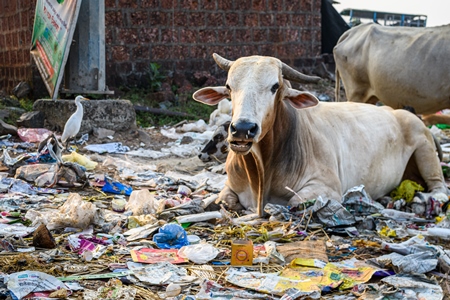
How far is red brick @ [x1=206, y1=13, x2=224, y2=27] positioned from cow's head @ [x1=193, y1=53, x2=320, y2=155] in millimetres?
7149

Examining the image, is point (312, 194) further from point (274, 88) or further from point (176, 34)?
point (176, 34)

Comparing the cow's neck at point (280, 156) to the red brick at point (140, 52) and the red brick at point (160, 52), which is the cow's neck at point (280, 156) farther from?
the red brick at point (160, 52)

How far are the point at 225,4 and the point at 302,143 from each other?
757 centimetres

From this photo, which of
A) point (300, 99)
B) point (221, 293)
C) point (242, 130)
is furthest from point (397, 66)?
point (221, 293)

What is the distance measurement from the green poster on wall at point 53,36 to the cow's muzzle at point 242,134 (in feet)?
14.9

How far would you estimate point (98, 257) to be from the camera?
13.5ft

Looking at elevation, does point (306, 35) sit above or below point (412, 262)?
above

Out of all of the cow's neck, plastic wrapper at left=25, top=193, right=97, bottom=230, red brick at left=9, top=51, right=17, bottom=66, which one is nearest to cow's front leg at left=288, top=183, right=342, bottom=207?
the cow's neck

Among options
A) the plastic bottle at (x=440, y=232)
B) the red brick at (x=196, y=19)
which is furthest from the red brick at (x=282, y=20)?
the plastic bottle at (x=440, y=232)

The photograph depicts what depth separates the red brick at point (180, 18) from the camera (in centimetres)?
1198

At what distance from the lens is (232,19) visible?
499 inches

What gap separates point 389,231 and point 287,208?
72 cm

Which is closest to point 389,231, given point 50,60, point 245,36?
point 50,60

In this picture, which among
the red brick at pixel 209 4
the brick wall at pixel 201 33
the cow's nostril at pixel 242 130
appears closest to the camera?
the cow's nostril at pixel 242 130
